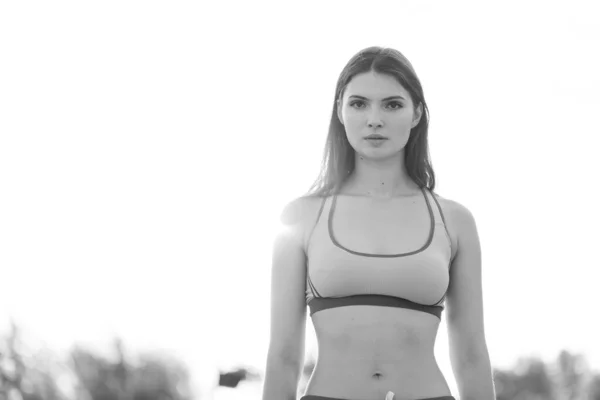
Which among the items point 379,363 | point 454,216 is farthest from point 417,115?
point 379,363

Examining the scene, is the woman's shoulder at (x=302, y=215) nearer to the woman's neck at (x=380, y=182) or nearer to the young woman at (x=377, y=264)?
the young woman at (x=377, y=264)

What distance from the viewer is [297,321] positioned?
5637 mm

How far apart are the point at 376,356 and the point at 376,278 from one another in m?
0.41

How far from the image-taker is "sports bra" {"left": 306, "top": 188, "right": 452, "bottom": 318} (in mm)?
5398

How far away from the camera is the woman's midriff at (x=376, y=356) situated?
210 inches

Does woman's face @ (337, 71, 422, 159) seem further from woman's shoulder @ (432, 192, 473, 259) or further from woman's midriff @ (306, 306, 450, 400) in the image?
woman's midriff @ (306, 306, 450, 400)

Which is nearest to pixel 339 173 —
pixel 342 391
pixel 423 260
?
pixel 423 260

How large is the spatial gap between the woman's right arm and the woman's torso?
0.09 meters

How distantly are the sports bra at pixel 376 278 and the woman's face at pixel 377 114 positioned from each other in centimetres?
59

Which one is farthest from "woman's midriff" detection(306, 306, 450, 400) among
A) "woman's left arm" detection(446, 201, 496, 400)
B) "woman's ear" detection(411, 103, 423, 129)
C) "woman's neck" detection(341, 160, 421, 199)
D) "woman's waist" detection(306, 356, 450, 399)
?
"woman's ear" detection(411, 103, 423, 129)

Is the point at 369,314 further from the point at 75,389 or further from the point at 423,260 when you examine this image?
the point at 75,389

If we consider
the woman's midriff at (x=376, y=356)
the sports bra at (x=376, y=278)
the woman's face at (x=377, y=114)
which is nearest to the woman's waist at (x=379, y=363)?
the woman's midriff at (x=376, y=356)

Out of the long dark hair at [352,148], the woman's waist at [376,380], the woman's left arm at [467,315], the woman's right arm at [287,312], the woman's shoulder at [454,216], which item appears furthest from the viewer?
the long dark hair at [352,148]

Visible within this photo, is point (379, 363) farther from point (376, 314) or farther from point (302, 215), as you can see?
point (302, 215)
